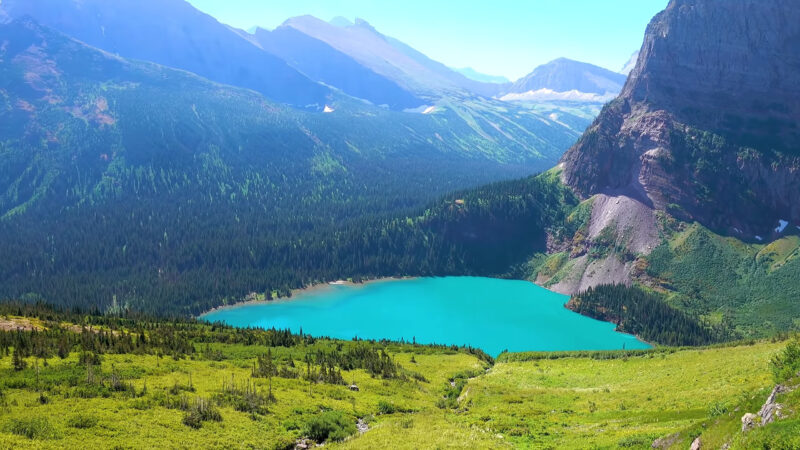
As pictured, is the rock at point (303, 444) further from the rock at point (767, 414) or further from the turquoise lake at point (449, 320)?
the turquoise lake at point (449, 320)

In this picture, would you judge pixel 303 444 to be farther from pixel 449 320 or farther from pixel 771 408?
pixel 449 320

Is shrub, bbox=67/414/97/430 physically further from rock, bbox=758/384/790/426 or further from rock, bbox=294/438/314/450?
rock, bbox=758/384/790/426

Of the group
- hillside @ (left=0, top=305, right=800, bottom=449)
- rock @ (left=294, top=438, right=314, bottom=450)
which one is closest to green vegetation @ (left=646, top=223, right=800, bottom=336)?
hillside @ (left=0, top=305, right=800, bottom=449)

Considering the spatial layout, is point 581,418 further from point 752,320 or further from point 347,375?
point 752,320

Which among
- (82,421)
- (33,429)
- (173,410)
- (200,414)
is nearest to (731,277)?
(200,414)

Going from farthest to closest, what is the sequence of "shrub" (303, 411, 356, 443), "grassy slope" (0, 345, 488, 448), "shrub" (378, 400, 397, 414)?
"shrub" (378, 400, 397, 414) < "shrub" (303, 411, 356, 443) < "grassy slope" (0, 345, 488, 448)

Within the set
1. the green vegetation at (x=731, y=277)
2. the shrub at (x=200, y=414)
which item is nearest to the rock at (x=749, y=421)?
the shrub at (x=200, y=414)
